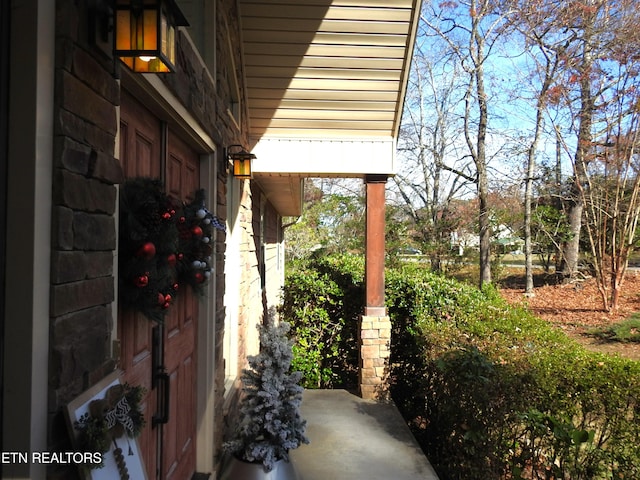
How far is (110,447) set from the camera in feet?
4.43

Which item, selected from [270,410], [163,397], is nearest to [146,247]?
[163,397]

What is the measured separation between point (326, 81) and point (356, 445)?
3463mm

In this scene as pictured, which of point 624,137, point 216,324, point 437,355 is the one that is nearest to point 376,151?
point 437,355

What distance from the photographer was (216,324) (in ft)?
10.3

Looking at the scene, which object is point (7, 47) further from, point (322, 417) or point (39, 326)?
point (322, 417)

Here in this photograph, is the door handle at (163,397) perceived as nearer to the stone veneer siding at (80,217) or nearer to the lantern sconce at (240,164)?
the stone veneer siding at (80,217)

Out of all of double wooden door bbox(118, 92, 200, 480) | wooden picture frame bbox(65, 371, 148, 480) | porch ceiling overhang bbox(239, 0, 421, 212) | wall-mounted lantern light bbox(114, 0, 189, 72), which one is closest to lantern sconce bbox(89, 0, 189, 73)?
wall-mounted lantern light bbox(114, 0, 189, 72)

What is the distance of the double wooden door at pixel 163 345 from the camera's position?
6.28 ft

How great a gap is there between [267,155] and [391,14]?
6.32ft

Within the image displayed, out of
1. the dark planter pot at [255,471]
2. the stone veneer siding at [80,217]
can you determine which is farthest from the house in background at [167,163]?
the dark planter pot at [255,471]

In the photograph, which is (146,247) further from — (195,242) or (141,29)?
(141,29)

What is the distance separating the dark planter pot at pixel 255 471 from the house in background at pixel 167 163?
135 millimetres

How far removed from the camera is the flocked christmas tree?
3.08 m

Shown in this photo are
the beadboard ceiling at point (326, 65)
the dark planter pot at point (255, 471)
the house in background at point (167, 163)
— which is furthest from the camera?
the beadboard ceiling at point (326, 65)
